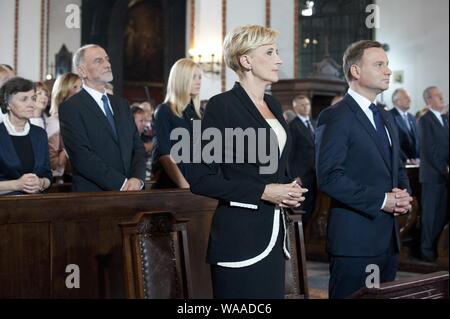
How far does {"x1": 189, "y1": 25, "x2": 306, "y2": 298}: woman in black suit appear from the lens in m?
2.37

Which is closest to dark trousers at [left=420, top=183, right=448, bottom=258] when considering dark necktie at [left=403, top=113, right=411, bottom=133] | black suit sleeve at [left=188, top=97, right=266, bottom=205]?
dark necktie at [left=403, top=113, right=411, bottom=133]

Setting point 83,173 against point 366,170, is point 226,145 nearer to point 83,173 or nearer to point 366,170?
point 366,170

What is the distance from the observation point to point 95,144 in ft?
13.7

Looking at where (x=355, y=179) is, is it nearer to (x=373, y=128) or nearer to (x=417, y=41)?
(x=373, y=128)

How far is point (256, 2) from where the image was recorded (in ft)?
38.9

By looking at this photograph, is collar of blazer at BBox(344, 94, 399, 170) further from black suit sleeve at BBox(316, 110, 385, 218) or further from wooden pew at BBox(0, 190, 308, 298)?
wooden pew at BBox(0, 190, 308, 298)

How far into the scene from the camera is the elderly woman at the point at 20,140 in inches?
161

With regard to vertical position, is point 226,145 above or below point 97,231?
above

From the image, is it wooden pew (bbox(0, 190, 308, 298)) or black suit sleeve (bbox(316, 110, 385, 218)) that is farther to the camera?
wooden pew (bbox(0, 190, 308, 298))

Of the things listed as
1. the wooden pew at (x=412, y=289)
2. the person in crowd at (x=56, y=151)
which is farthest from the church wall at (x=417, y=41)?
the wooden pew at (x=412, y=289)

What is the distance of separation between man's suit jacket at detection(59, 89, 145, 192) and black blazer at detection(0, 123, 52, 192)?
0.52ft

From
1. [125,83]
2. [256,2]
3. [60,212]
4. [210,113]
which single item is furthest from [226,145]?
[125,83]

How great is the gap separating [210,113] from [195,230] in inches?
77.6
